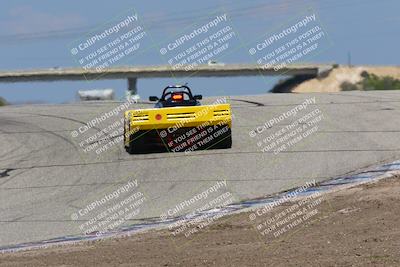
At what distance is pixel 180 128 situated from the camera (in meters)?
17.9

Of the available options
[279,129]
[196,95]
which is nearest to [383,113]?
[279,129]

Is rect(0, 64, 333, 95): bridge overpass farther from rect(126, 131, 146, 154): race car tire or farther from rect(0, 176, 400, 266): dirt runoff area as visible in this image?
rect(0, 176, 400, 266): dirt runoff area

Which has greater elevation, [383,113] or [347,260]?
[347,260]

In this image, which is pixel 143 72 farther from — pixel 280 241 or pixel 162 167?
pixel 280 241

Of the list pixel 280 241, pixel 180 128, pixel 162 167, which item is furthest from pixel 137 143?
pixel 280 241

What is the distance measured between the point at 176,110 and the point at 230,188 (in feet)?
12.5

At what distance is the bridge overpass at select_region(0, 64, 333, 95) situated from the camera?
91.2 m

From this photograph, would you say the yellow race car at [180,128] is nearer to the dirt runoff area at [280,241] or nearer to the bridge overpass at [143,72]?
the dirt runoff area at [280,241]

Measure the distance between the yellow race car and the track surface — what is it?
13.3 inches

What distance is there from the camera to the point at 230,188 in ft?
47.4

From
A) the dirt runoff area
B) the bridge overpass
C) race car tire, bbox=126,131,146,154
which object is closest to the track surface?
race car tire, bbox=126,131,146,154

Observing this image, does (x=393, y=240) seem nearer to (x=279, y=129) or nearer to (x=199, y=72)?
(x=279, y=129)

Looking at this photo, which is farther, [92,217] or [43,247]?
[92,217]

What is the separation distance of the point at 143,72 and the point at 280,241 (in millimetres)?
85038
